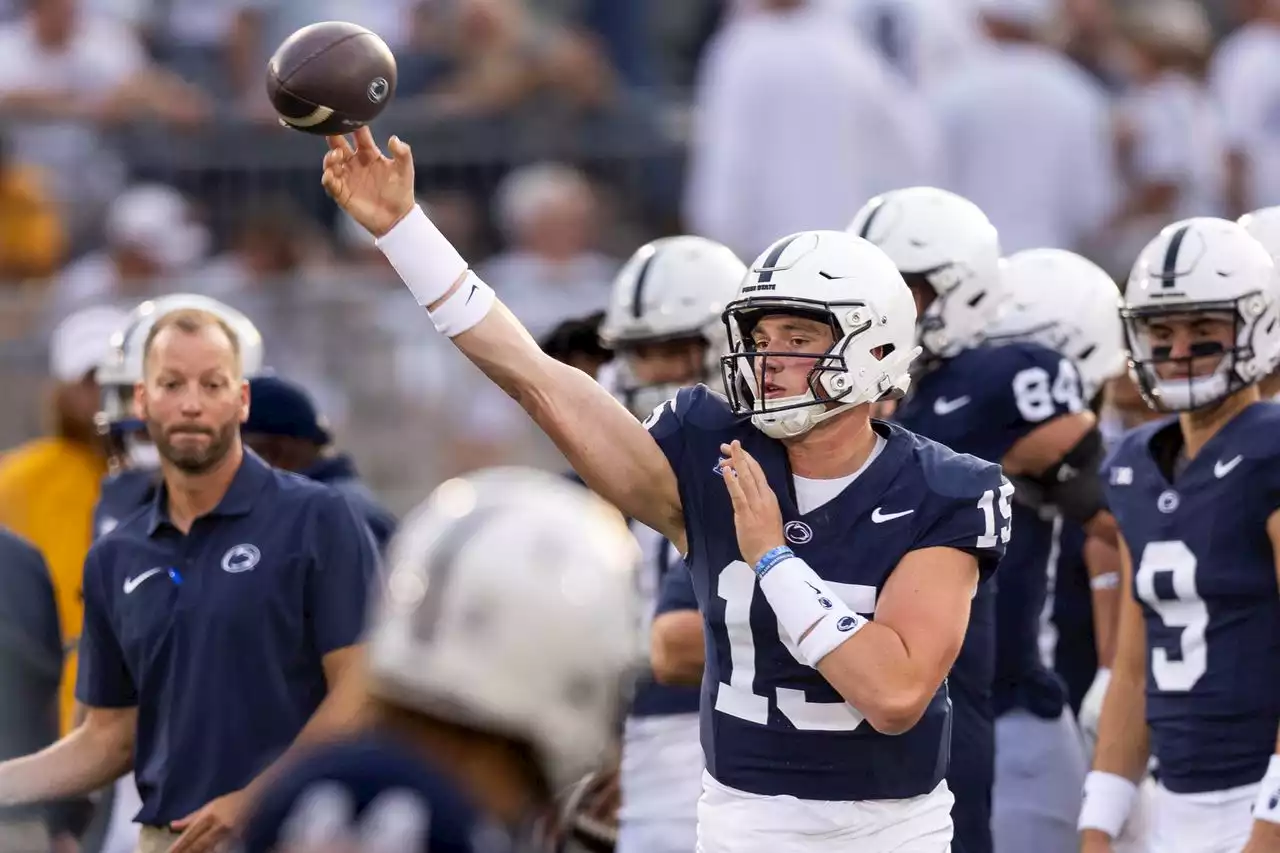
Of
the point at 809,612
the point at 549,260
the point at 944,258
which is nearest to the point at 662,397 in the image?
the point at 944,258

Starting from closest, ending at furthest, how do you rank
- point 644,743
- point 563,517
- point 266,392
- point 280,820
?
point 280,820, point 563,517, point 644,743, point 266,392

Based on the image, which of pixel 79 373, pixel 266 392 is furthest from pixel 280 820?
pixel 79 373

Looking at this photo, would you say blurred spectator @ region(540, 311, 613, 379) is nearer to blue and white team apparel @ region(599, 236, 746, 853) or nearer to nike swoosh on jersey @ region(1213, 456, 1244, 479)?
blue and white team apparel @ region(599, 236, 746, 853)

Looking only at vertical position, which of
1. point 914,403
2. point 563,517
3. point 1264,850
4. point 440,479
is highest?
point 563,517

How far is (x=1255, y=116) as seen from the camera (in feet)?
37.8

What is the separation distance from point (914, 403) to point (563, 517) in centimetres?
298

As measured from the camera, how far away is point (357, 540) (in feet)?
18.2

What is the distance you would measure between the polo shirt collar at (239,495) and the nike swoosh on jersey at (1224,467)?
7.46ft

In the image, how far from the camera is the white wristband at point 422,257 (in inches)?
173

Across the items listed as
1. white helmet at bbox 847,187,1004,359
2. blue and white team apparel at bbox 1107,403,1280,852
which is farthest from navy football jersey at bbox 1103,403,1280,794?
white helmet at bbox 847,187,1004,359

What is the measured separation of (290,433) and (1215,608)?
2915mm

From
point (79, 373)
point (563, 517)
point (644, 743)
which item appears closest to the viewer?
point (563, 517)

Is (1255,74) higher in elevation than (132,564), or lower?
higher

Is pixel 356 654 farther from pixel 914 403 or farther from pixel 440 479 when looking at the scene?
pixel 440 479
